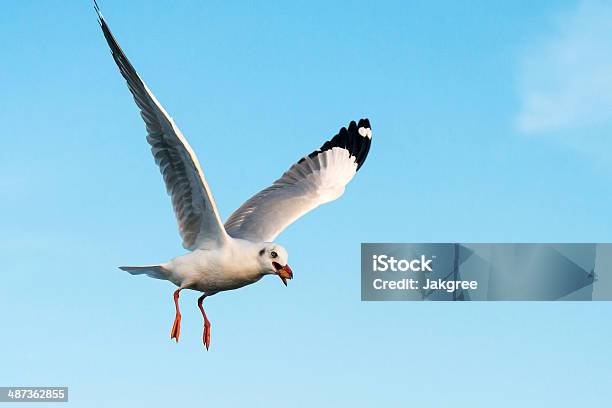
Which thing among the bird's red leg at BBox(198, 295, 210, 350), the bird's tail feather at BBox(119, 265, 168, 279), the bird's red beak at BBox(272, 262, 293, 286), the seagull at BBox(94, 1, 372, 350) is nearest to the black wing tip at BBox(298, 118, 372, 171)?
the seagull at BBox(94, 1, 372, 350)

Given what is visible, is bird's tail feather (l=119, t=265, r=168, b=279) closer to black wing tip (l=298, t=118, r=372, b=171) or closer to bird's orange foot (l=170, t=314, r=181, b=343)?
bird's orange foot (l=170, t=314, r=181, b=343)

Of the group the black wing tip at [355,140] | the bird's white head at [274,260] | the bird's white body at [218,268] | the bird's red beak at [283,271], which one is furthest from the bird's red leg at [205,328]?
the black wing tip at [355,140]

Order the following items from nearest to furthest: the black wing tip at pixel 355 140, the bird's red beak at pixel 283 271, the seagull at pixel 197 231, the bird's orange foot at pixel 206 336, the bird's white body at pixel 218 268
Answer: the seagull at pixel 197 231 → the bird's red beak at pixel 283 271 → the bird's white body at pixel 218 268 → the bird's orange foot at pixel 206 336 → the black wing tip at pixel 355 140

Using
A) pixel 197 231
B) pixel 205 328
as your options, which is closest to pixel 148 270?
pixel 197 231

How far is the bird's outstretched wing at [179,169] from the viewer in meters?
12.0

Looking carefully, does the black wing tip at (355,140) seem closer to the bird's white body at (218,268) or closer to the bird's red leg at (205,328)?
the bird's red leg at (205,328)

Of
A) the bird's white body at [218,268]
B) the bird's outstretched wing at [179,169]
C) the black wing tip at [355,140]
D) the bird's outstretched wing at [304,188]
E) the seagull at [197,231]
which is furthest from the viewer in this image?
the black wing tip at [355,140]

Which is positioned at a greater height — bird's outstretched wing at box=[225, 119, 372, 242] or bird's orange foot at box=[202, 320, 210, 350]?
bird's outstretched wing at box=[225, 119, 372, 242]

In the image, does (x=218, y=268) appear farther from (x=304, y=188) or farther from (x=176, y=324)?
(x=304, y=188)

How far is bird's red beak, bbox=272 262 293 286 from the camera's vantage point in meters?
12.3

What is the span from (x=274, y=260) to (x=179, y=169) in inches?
59.0

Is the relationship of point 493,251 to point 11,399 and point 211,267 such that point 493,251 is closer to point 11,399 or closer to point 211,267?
point 211,267

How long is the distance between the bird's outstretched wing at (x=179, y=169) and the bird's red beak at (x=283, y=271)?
758 mm

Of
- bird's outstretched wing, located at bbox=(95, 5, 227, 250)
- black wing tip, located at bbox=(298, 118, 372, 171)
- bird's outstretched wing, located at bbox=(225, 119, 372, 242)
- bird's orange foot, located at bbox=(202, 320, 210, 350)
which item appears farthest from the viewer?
black wing tip, located at bbox=(298, 118, 372, 171)
